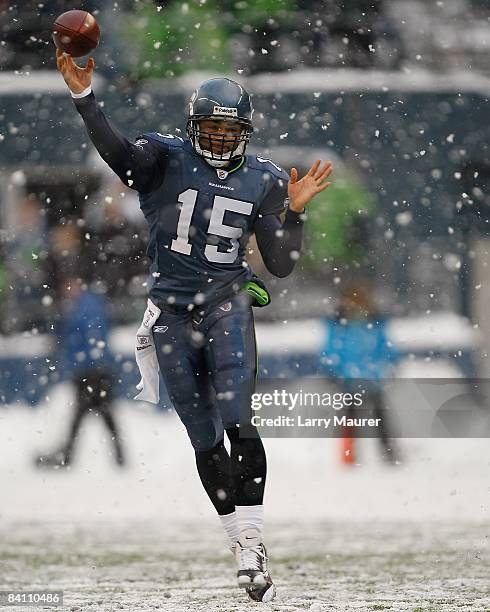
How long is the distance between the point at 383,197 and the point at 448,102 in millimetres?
979

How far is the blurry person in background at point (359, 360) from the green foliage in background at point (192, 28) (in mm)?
2472

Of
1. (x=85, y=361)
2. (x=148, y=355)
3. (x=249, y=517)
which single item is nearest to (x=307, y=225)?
(x=85, y=361)

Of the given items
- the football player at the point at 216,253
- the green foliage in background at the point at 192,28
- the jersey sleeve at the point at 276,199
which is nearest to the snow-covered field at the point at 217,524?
the football player at the point at 216,253

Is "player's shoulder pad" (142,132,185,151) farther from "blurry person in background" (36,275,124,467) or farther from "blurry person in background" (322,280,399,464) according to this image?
"blurry person in background" (322,280,399,464)

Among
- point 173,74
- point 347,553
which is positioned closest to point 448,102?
point 173,74

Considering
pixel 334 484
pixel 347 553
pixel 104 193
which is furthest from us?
pixel 104 193

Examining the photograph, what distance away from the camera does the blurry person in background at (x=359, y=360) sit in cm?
1179

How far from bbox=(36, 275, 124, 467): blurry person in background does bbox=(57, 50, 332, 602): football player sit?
15.2ft

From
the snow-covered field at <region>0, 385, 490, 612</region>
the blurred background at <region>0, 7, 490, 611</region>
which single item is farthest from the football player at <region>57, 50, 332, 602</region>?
the blurred background at <region>0, 7, 490, 611</region>

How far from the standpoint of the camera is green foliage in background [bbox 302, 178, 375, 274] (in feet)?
43.6

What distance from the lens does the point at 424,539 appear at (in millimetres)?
8508

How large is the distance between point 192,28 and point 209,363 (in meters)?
7.69

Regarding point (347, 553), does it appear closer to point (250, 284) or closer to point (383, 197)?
point (250, 284)

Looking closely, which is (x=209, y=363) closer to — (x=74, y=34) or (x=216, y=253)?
(x=216, y=253)
